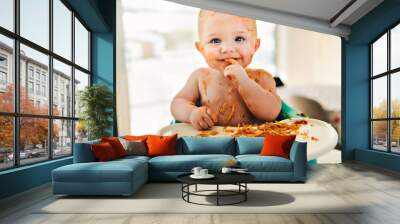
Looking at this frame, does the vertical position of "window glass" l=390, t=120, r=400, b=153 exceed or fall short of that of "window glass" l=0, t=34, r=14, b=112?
it falls short

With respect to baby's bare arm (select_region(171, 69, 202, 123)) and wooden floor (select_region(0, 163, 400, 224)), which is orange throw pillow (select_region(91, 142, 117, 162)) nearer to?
wooden floor (select_region(0, 163, 400, 224))

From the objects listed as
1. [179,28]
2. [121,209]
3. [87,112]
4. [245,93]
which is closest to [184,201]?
[121,209]

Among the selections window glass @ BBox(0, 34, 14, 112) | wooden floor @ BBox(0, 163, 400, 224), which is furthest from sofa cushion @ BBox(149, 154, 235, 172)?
window glass @ BBox(0, 34, 14, 112)

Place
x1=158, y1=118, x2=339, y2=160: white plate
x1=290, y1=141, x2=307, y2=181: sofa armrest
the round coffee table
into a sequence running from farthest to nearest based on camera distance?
x1=158, y1=118, x2=339, y2=160: white plate < x1=290, y1=141, x2=307, y2=181: sofa armrest < the round coffee table

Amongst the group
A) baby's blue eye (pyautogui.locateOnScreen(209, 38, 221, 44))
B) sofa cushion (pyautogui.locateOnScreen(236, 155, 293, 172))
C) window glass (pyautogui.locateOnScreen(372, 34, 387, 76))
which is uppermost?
baby's blue eye (pyautogui.locateOnScreen(209, 38, 221, 44))

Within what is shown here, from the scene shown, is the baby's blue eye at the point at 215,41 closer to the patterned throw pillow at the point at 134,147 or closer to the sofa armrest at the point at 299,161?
the patterned throw pillow at the point at 134,147

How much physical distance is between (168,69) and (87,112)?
2188 mm

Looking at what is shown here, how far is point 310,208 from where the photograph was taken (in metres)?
4.33

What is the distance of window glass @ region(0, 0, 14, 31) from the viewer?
16.3 ft

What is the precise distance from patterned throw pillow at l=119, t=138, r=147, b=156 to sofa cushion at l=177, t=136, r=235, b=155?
0.65m

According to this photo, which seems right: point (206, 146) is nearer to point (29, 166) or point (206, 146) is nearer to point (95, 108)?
point (95, 108)

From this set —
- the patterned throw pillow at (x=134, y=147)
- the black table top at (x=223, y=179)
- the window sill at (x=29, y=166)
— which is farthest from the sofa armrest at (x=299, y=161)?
the window sill at (x=29, y=166)

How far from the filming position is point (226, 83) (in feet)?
29.3

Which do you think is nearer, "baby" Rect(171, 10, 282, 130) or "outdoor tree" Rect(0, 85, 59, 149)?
"outdoor tree" Rect(0, 85, 59, 149)
